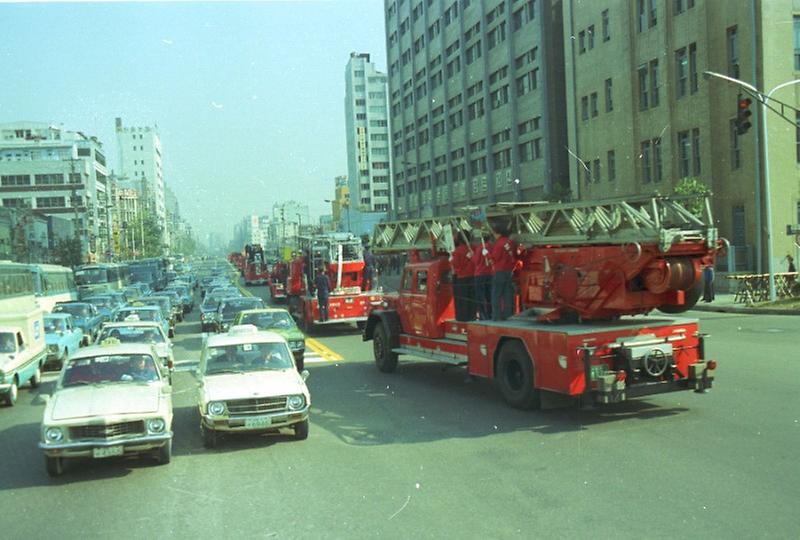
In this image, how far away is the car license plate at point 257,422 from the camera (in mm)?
9828

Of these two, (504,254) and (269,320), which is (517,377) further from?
(269,320)

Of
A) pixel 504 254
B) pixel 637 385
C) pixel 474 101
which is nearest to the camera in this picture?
pixel 637 385

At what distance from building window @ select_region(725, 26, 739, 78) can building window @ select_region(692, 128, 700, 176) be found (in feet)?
10.9

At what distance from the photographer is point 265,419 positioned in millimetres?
9898

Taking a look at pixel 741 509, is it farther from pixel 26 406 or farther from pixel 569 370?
pixel 26 406

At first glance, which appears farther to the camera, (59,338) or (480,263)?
(59,338)

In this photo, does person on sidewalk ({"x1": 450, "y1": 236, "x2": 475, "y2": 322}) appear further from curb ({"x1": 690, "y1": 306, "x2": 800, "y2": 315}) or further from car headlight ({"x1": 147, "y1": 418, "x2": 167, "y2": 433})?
curb ({"x1": 690, "y1": 306, "x2": 800, "y2": 315})

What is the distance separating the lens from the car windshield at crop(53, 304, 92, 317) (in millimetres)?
27906

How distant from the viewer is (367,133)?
149250mm

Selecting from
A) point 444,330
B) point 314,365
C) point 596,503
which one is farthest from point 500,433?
point 314,365

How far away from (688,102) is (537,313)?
3073cm

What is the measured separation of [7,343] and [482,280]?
31.5ft

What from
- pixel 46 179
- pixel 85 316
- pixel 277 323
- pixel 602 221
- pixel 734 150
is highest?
pixel 46 179

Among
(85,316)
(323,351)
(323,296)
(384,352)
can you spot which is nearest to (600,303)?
(384,352)
